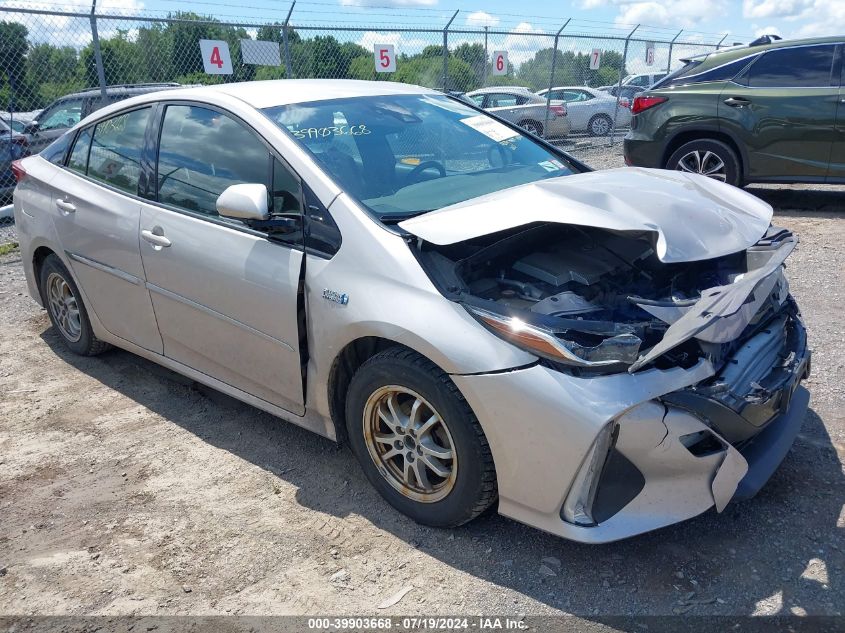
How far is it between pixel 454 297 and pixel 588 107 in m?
16.4

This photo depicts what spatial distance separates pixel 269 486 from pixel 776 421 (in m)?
2.21

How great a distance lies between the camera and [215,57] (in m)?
9.95

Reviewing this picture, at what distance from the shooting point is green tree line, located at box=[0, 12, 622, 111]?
978 centimetres

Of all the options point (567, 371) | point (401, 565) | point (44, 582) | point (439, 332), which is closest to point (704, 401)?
point (567, 371)

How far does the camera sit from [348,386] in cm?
316

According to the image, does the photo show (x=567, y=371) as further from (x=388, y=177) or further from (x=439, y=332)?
(x=388, y=177)

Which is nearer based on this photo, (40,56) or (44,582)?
(44,582)

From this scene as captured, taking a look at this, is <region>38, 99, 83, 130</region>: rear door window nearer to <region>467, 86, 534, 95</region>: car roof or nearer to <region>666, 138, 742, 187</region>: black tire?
<region>467, 86, 534, 95</region>: car roof

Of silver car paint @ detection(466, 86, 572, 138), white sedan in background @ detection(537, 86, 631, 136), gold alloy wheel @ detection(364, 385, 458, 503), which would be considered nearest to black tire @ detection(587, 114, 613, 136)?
white sedan in background @ detection(537, 86, 631, 136)

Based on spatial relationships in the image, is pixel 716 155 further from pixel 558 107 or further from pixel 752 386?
pixel 558 107

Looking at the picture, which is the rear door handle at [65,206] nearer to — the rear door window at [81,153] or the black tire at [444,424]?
the rear door window at [81,153]

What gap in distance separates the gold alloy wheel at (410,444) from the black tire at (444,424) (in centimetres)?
2

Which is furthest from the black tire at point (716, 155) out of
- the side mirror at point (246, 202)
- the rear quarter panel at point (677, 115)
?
A: the side mirror at point (246, 202)

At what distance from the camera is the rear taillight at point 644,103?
848cm
